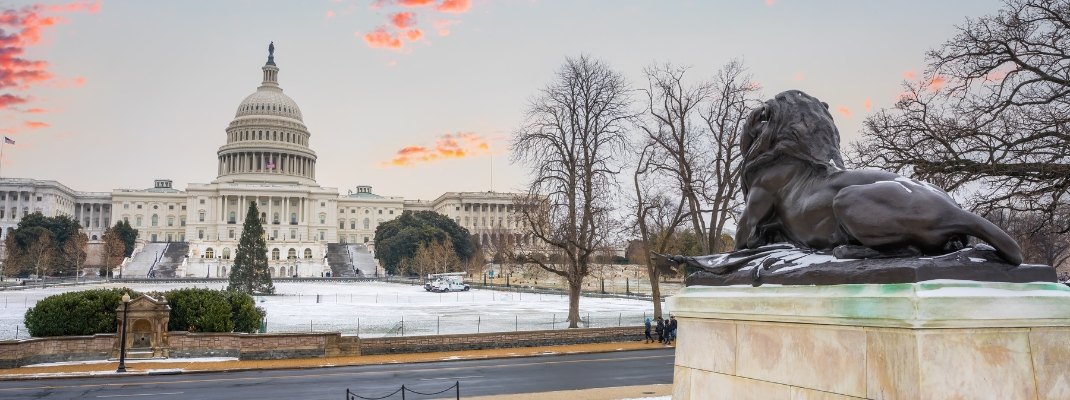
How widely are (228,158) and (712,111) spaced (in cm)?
14976

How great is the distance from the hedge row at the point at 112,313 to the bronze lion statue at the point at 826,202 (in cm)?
A: 2204

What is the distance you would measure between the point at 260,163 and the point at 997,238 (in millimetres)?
165053

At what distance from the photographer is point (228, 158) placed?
16125 centimetres

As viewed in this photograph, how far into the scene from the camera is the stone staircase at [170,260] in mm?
110406

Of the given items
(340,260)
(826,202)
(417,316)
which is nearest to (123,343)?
(417,316)

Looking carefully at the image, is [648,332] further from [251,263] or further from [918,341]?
[251,263]

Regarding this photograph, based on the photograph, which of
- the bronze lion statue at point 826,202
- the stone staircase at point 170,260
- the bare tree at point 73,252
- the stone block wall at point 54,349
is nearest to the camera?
the bronze lion statue at point 826,202

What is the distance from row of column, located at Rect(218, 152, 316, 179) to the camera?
158 meters

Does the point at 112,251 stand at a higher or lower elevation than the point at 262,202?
lower

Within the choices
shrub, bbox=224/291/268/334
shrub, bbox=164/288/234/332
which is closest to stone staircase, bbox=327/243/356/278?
shrub, bbox=224/291/268/334

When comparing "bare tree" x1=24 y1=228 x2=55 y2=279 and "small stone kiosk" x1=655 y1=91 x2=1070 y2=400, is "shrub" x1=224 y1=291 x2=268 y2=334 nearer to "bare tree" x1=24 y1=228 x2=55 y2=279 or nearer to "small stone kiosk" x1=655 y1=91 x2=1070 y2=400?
"small stone kiosk" x1=655 y1=91 x2=1070 y2=400

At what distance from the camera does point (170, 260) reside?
122 metres

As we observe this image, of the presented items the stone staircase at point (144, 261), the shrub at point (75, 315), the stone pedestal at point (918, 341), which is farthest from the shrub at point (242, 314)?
the stone staircase at point (144, 261)

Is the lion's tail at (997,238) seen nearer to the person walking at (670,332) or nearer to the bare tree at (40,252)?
the person walking at (670,332)
